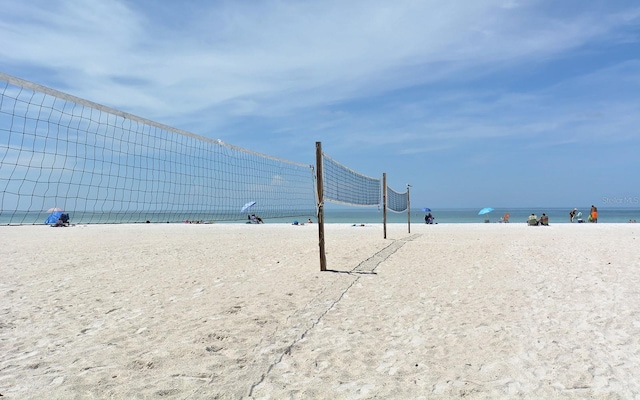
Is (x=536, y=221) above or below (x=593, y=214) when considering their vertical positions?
below

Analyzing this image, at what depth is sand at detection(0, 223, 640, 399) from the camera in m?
2.77

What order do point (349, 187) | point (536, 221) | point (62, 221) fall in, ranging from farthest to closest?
point (62, 221)
point (536, 221)
point (349, 187)

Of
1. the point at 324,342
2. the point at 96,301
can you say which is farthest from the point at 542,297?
the point at 96,301

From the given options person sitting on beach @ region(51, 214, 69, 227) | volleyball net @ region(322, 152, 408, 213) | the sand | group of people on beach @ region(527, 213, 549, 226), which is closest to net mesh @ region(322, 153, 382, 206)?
volleyball net @ region(322, 152, 408, 213)

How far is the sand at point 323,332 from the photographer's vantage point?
9.09ft

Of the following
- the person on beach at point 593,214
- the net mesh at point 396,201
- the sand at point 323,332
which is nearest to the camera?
the sand at point 323,332

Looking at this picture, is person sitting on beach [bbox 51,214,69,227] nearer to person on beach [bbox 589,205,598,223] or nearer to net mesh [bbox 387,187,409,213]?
net mesh [bbox 387,187,409,213]

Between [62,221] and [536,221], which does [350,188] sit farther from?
[62,221]

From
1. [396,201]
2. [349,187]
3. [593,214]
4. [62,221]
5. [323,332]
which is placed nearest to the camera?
[323,332]

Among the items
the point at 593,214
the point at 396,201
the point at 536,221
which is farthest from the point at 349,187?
the point at 593,214

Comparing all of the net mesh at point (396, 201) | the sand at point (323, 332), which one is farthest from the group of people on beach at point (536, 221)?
the sand at point (323, 332)

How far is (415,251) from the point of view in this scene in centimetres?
999

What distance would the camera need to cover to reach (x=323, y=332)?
3842mm

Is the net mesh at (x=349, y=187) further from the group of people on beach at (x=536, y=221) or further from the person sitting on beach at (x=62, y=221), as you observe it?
the person sitting on beach at (x=62, y=221)
